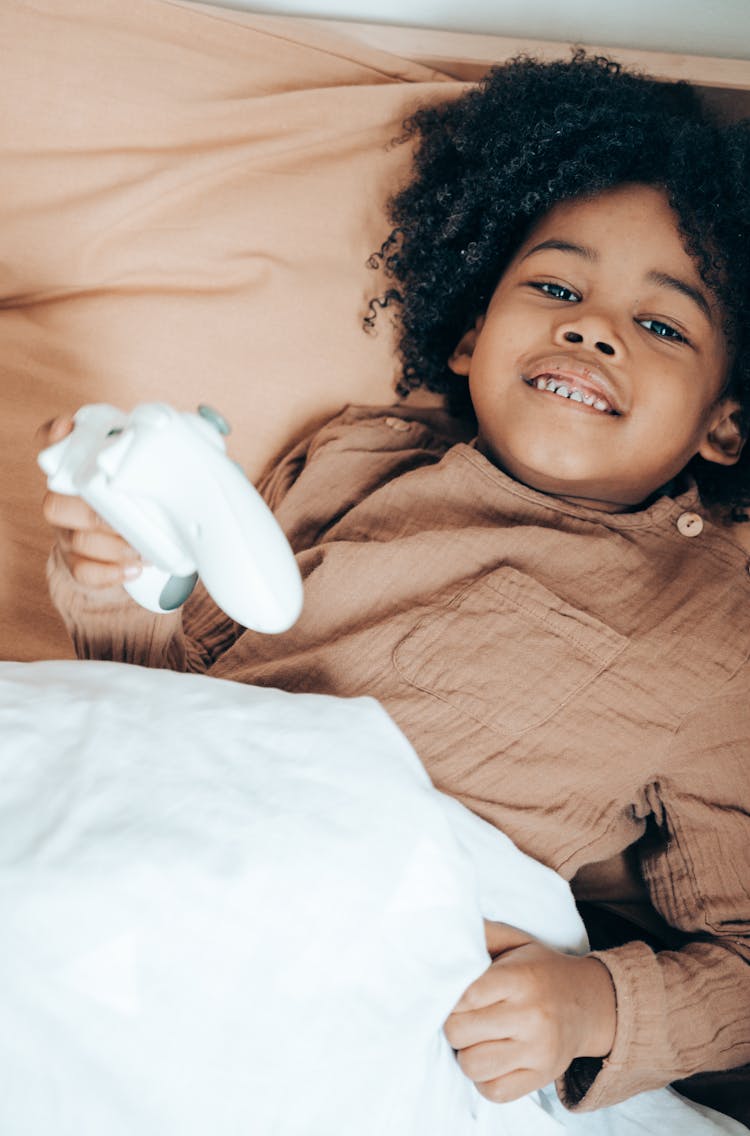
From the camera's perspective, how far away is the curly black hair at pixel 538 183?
91 centimetres

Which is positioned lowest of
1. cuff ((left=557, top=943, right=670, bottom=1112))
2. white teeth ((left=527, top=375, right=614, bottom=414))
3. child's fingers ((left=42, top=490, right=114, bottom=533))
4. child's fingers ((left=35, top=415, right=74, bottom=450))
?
cuff ((left=557, top=943, right=670, bottom=1112))

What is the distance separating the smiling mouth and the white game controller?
370 mm

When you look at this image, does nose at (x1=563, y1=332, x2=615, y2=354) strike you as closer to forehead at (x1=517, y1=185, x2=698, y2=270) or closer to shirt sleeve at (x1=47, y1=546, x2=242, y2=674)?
forehead at (x1=517, y1=185, x2=698, y2=270)

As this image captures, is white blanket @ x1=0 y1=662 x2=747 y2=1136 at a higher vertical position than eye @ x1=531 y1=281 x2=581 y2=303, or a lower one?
lower

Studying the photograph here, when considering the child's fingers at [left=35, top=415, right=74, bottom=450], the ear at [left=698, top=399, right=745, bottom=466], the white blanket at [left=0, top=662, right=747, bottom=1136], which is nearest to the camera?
the white blanket at [left=0, top=662, right=747, bottom=1136]

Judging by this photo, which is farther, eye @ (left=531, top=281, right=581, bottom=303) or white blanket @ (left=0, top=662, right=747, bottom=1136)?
eye @ (left=531, top=281, right=581, bottom=303)

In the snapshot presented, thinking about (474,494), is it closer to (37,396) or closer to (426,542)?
(426,542)

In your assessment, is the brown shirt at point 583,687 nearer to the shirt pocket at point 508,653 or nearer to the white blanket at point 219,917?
the shirt pocket at point 508,653

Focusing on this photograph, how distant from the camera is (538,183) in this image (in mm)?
972

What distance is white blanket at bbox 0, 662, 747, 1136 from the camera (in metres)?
0.55

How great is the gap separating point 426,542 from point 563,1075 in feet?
1.60

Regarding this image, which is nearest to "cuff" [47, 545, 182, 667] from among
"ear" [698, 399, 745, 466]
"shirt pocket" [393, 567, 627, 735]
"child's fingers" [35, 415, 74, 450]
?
"child's fingers" [35, 415, 74, 450]

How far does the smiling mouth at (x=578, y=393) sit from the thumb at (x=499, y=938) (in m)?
0.46

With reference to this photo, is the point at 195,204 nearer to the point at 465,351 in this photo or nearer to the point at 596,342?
the point at 465,351
